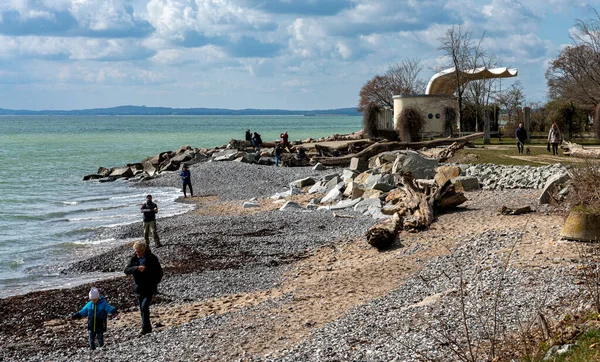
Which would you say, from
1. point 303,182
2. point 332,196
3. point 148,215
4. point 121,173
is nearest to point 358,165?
point 303,182

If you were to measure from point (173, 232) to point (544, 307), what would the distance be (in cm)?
1580

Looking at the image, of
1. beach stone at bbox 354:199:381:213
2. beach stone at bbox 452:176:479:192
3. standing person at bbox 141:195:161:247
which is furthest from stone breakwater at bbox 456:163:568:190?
standing person at bbox 141:195:161:247

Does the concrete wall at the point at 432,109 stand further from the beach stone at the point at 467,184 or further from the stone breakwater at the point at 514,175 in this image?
the beach stone at the point at 467,184

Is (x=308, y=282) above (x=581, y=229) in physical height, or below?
below

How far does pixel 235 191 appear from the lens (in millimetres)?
34281

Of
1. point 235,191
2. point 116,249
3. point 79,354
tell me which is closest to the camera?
point 79,354

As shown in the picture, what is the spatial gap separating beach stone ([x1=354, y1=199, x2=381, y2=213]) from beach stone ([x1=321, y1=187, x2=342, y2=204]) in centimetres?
270

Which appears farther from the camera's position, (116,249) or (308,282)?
(116,249)

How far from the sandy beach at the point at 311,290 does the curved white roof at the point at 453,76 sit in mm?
28625

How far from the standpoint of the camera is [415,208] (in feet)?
66.3

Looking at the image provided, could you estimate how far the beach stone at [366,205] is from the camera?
2316 centimetres

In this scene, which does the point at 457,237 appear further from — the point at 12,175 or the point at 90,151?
the point at 90,151

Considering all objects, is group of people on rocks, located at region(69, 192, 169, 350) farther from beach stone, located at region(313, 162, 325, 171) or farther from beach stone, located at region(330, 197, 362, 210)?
beach stone, located at region(313, 162, 325, 171)

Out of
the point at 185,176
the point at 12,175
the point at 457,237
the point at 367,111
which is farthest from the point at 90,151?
the point at 457,237
